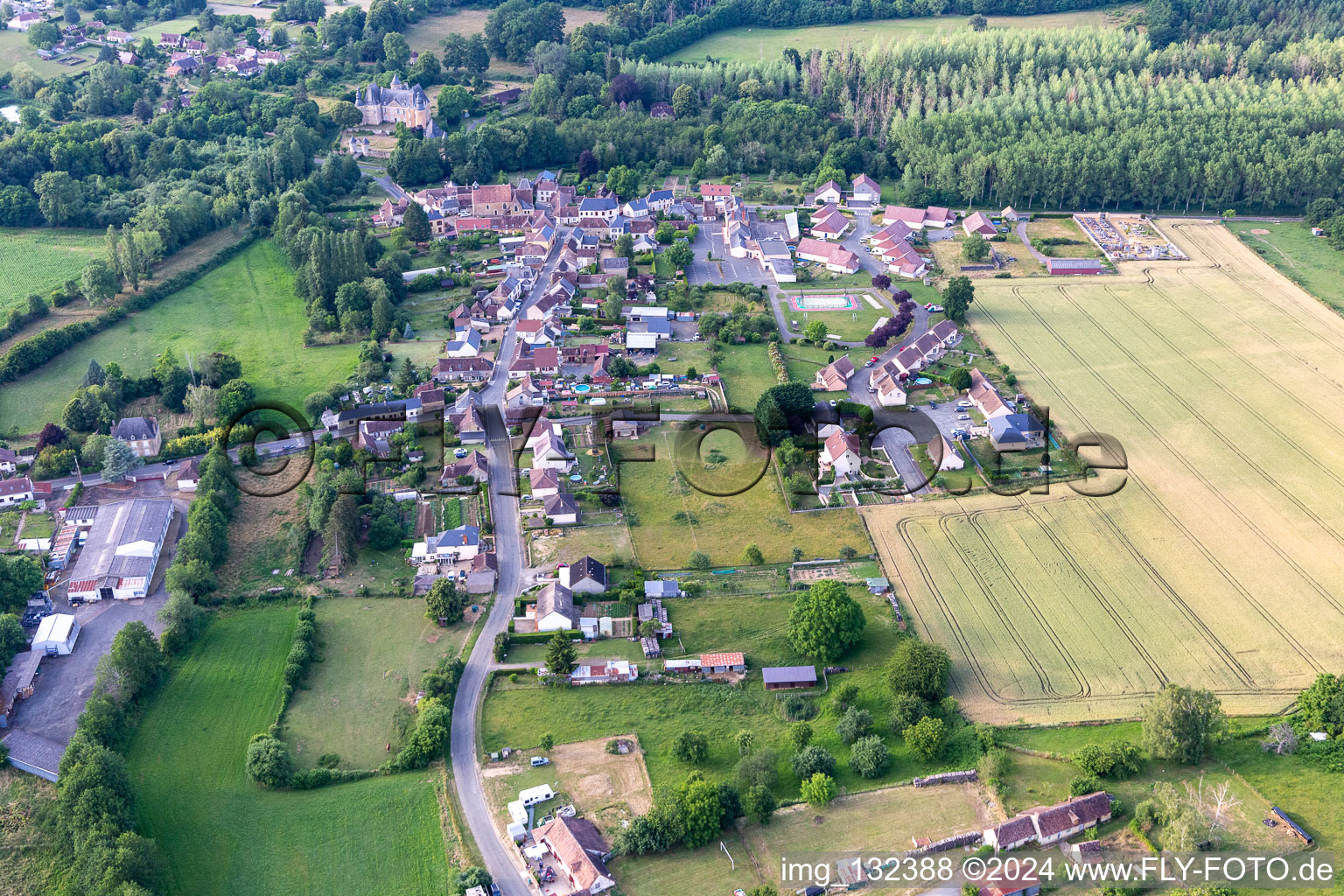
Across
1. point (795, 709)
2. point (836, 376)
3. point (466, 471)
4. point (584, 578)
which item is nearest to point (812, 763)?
point (795, 709)

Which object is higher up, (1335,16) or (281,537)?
(1335,16)

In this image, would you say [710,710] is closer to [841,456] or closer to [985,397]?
[841,456]

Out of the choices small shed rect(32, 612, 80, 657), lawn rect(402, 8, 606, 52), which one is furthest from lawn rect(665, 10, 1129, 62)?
small shed rect(32, 612, 80, 657)

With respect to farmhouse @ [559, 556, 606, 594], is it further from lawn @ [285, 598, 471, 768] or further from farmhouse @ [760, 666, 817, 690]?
farmhouse @ [760, 666, 817, 690]

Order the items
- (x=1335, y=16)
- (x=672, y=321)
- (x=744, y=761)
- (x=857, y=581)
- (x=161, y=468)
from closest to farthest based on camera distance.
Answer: (x=744, y=761) < (x=857, y=581) < (x=161, y=468) < (x=672, y=321) < (x=1335, y=16)

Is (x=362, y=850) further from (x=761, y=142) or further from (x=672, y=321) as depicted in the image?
(x=761, y=142)

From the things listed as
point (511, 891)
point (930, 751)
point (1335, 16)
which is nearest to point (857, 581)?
point (930, 751)
